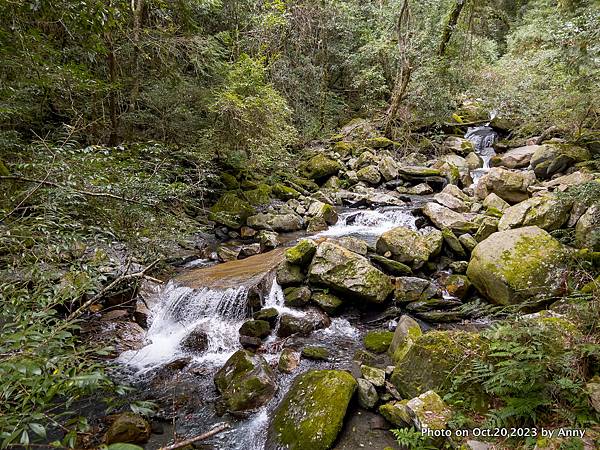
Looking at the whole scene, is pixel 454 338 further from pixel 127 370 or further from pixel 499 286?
pixel 127 370

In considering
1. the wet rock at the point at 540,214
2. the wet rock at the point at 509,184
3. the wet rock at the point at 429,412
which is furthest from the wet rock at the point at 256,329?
the wet rock at the point at 509,184

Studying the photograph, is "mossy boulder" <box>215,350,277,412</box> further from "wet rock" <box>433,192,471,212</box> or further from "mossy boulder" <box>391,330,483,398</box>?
"wet rock" <box>433,192,471,212</box>

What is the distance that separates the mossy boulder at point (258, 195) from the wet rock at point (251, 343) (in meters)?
6.15

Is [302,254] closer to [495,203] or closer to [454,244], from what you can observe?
[454,244]

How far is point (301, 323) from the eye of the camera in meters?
5.49

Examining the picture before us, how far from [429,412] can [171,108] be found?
857 centimetres

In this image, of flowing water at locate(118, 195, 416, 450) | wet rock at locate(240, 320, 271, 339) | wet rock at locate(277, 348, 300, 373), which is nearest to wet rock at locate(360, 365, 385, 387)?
flowing water at locate(118, 195, 416, 450)

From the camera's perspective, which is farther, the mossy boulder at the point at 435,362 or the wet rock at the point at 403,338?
the wet rock at the point at 403,338

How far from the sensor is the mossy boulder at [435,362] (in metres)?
3.37

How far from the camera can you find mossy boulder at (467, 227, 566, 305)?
16.4ft

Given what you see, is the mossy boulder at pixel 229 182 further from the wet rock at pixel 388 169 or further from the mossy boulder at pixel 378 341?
the mossy boulder at pixel 378 341

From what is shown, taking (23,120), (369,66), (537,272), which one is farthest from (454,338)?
(369,66)

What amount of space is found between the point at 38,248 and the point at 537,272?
19.5ft

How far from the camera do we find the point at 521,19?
18.3m
